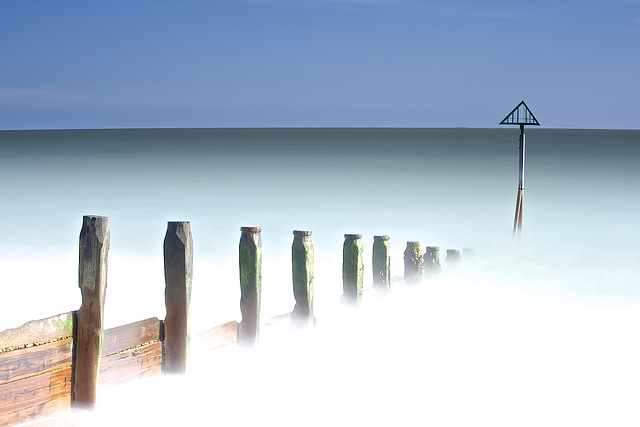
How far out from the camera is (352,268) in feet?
18.7

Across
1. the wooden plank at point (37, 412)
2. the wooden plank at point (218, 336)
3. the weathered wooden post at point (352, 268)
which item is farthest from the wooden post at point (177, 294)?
the weathered wooden post at point (352, 268)

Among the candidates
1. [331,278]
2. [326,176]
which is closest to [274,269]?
[331,278]

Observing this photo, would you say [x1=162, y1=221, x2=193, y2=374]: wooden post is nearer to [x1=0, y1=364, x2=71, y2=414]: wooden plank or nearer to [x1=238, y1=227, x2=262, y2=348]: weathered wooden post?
[x1=238, y1=227, x2=262, y2=348]: weathered wooden post

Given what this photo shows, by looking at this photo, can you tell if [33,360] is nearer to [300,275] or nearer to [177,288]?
[177,288]

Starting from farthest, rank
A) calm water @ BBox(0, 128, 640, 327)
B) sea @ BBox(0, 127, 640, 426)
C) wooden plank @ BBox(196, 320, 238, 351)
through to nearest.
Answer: calm water @ BBox(0, 128, 640, 327) → sea @ BBox(0, 127, 640, 426) → wooden plank @ BBox(196, 320, 238, 351)

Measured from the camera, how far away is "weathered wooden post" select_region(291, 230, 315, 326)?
5121mm

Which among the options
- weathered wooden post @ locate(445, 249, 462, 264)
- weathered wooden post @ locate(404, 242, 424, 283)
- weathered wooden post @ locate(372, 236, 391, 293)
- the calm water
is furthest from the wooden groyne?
weathered wooden post @ locate(445, 249, 462, 264)

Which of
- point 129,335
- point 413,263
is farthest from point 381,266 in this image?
point 129,335

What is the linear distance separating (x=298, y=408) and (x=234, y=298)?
4724 mm

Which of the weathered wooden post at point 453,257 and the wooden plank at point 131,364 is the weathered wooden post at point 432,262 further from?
the wooden plank at point 131,364

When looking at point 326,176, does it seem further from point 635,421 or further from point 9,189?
point 635,421

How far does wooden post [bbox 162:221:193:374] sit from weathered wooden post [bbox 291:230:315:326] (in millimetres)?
1019

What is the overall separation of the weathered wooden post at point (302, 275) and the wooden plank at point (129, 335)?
3.89 ft

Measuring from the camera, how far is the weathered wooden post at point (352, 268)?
566cm
